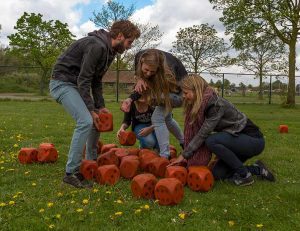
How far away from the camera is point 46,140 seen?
8469 millimetres

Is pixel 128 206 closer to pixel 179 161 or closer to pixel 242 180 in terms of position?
pixel 179 161

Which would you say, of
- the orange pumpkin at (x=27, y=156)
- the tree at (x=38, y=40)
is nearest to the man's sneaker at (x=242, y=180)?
the orange pumpkin at (x=27, y=156)

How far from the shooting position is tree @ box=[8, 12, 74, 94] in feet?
131

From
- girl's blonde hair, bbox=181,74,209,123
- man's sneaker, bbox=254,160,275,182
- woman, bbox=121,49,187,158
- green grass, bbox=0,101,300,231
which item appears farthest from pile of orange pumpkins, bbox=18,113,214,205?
man's sneaker, bbox=254,160,275,182

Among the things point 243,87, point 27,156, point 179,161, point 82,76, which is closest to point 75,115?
point 82,76

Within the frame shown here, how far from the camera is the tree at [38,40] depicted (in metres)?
39.8

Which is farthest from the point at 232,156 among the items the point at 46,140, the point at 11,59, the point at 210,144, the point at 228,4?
the point at 11,59

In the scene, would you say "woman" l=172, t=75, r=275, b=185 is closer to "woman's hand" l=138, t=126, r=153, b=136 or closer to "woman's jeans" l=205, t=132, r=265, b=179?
"woman's jeans" l=205, t=132, r=265, b=179

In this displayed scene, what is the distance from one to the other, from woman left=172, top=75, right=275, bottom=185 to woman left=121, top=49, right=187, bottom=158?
489 millimetres

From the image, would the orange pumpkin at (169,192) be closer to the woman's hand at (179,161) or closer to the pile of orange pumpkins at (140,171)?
the pile of orange pumpkins at (140,171)

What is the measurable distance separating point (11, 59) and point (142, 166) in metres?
45.5

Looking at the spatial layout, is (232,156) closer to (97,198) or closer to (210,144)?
(210,144)

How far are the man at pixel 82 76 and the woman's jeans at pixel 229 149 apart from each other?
1393mm

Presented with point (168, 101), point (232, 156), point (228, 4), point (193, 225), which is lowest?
point (193, 225)
